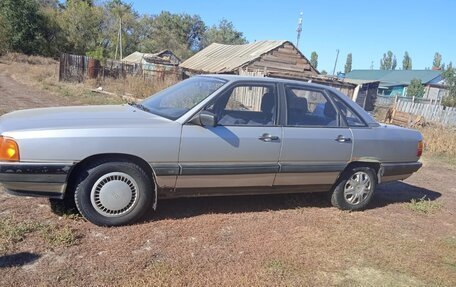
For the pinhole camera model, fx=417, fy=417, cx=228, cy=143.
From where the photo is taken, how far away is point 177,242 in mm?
4098

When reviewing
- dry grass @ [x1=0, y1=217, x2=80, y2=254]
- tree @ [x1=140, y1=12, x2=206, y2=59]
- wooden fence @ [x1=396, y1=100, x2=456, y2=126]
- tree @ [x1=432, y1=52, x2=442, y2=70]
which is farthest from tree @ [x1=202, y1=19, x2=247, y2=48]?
dry grass @ [x1=0, y1=217, x2=80, y2=254]

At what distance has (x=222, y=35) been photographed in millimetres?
76375

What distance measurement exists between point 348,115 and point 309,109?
0.60 metres

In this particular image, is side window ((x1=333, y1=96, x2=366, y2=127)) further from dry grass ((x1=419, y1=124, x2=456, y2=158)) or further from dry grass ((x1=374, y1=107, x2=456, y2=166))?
dry grass ((x1=419, y1=124, x2=456, y2=158))

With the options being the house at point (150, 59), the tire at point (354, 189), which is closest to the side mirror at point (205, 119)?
the tire at point (354, 189)

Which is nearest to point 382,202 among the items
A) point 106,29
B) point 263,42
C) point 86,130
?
point 86,130

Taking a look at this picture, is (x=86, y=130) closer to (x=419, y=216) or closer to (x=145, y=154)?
(x=145, y=154)

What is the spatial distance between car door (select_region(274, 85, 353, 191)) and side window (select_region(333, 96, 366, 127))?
9 cm

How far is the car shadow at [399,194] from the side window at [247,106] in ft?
7.65

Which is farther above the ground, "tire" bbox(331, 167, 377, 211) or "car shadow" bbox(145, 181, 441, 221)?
"tire" bbox(331, 167, 377, 211)

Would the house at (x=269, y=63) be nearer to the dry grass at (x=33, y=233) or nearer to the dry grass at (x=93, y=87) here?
the dry grass at (x=93, y=87)

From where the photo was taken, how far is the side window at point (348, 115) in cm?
542

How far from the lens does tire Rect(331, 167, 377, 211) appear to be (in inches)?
218

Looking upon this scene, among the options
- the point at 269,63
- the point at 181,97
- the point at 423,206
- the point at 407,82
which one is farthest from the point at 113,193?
the point at 407,82
